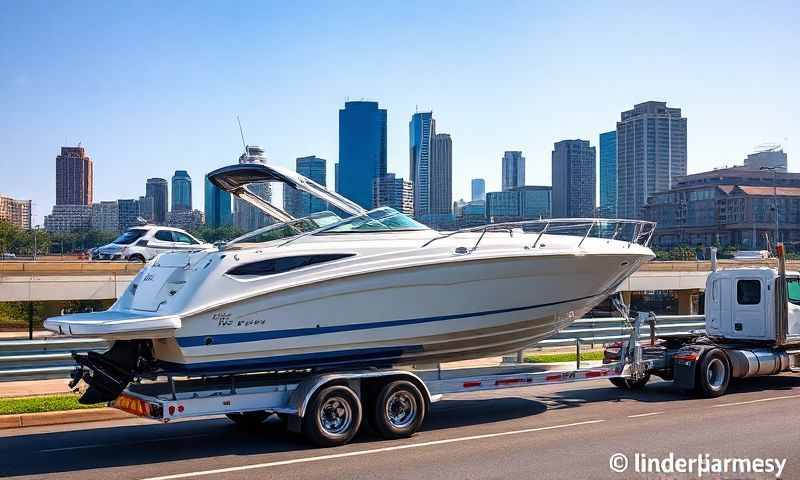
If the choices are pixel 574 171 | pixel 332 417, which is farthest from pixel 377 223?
pixel 574 171

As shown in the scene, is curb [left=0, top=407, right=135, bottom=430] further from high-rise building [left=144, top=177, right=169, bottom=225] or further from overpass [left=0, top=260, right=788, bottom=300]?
high-rise building [left=144, top=177, right=169, bottom=225]

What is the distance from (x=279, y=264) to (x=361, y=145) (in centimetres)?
4656

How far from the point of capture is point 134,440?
10258 mm

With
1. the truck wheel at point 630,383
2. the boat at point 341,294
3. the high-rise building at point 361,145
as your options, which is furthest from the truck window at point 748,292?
the high-rise building at point 361,145

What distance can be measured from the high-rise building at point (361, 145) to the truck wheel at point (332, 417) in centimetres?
2518

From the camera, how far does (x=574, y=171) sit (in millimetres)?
171000

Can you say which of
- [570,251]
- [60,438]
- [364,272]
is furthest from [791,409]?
[60,438]

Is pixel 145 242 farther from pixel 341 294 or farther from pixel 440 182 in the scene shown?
pixel 440 182

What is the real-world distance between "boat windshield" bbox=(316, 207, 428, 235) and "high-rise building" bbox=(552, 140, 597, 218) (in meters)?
154

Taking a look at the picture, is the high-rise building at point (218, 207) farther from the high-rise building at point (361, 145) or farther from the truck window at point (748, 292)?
the high-rise building at point (361, 145)

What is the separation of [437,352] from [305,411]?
231 cm

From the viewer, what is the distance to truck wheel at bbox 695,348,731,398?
1287 centimetres

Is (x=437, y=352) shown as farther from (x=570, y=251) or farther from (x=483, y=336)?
(x=570, y=251)

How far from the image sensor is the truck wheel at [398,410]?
9.86 metres
